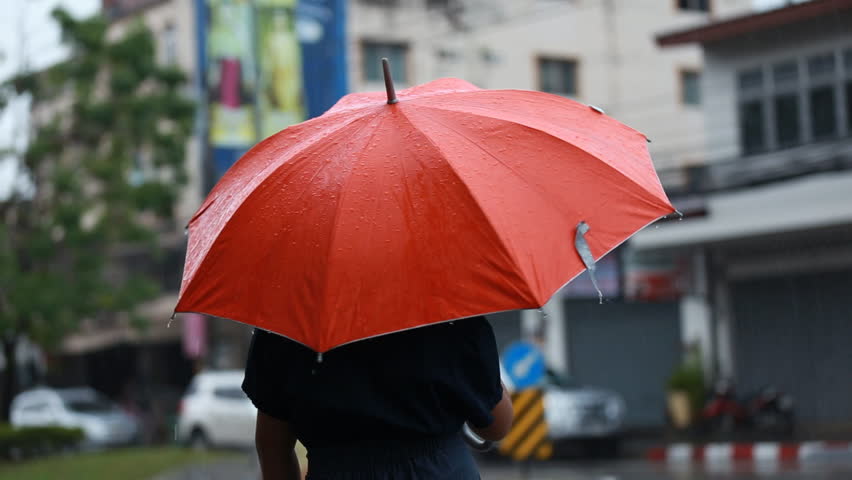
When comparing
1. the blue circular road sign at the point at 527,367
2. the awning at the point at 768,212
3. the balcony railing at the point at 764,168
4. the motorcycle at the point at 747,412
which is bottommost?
the motorcycle at the point at 747,412

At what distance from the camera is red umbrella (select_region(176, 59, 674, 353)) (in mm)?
2451

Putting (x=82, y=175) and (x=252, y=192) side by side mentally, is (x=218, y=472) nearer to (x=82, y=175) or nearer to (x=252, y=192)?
(x=82, y=175)

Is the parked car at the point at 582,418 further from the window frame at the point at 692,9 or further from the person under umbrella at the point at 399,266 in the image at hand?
the window frame at the point at 692,9

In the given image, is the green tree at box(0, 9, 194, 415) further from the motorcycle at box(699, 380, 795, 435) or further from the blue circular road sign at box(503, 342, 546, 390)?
the motorcycle at box(699, 380, 795, 435)

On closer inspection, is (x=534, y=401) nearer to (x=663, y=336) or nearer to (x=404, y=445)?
(x=404, y=445)

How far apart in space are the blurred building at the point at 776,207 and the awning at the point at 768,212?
2 centimetres

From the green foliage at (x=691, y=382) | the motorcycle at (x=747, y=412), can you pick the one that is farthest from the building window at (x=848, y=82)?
the green foliage at (x=691, y=382)

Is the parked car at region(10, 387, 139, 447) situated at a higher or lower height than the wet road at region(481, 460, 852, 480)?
lower

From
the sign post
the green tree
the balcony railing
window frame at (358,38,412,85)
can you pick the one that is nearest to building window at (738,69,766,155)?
the balcony railing

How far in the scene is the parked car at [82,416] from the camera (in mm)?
27484

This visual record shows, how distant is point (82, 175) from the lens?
66.8 feet

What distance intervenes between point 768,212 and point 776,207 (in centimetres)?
21

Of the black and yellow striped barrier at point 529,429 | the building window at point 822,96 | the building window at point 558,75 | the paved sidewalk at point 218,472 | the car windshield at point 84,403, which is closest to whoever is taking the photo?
the black and yellow striped barrier at point 529,429

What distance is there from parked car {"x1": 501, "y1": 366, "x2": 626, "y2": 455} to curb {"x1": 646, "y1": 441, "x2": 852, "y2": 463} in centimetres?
79
